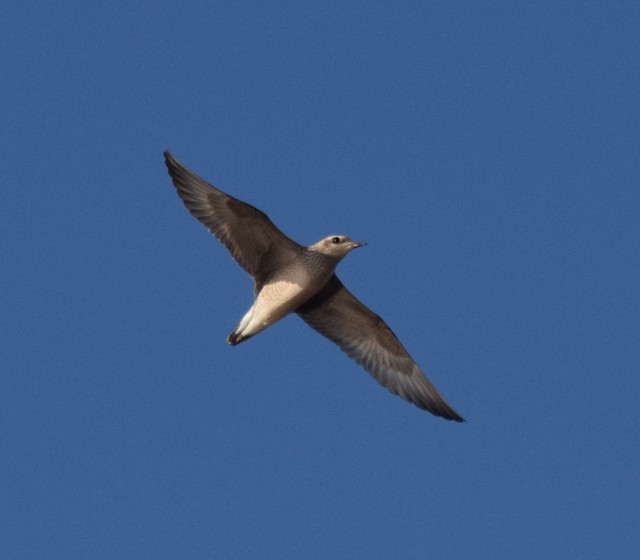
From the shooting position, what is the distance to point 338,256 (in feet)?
79.9

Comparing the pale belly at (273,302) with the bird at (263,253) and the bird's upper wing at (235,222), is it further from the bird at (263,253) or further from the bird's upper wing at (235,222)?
the bird's upper wing at (235,222)

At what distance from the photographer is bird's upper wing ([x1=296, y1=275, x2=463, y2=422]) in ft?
84.7

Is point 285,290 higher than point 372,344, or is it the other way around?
point 372,344

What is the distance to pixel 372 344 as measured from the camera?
26375mm

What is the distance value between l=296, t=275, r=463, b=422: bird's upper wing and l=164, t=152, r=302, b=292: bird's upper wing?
1817 millimetres

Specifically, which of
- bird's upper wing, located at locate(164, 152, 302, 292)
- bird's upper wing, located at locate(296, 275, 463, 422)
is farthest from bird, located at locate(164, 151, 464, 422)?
bird's upper wing, located at locate(296, 275, 463, 422)

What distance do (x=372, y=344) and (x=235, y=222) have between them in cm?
424

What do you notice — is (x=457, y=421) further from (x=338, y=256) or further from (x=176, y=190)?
(x=176, y=190)

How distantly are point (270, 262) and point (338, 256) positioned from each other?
1253 mm

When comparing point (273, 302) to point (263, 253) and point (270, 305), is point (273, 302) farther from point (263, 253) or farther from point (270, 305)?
point (263, 253)

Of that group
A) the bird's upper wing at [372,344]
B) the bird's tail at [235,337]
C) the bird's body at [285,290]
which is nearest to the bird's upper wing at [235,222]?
the bird's body at [285,290]

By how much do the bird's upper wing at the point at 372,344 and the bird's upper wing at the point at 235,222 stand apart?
5.96ft

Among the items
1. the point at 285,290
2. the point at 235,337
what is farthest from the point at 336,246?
the point at 235,337

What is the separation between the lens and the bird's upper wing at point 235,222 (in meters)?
23.8
